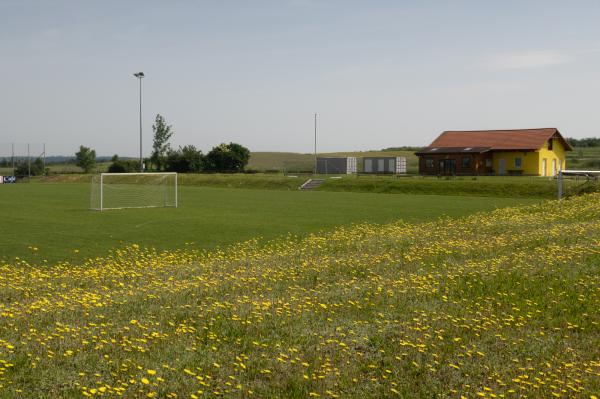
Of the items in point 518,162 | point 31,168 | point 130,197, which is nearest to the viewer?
point 130,197

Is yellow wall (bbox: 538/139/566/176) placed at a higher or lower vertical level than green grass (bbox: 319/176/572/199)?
higher

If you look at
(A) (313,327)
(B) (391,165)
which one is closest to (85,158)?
(B) (391,165)

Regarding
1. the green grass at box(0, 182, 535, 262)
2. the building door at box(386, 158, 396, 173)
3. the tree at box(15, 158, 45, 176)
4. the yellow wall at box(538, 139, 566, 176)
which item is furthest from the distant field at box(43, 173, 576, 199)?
the tree at box(15, 158, 45, 176)

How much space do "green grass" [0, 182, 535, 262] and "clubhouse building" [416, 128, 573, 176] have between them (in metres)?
29.9

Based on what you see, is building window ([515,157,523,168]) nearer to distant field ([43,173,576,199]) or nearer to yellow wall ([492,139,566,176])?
yellow wall ([492,139,566,176])

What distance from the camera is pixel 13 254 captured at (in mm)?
16875

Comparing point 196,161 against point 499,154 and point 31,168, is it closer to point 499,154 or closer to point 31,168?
point 31,168

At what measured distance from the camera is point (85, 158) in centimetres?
9744

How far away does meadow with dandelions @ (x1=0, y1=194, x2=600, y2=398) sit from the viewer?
6.45 meters

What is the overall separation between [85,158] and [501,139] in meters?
60.8

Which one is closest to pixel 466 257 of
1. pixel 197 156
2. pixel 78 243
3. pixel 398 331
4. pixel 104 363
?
pixel 398 331

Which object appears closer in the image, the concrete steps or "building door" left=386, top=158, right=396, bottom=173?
the concrete steps

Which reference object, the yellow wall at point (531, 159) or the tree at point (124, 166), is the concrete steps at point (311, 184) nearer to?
the yellow wall at point (531, 159)

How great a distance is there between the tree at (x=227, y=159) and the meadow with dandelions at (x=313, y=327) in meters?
74.5
